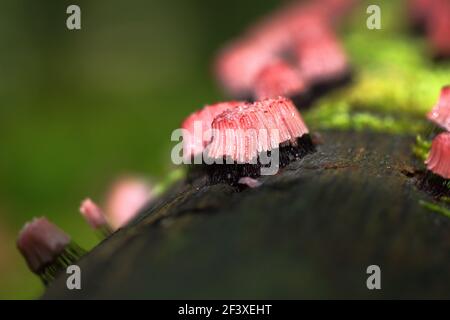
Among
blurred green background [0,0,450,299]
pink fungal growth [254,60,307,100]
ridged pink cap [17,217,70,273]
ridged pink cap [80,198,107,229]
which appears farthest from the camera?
blurred green background [0,0,450,299]

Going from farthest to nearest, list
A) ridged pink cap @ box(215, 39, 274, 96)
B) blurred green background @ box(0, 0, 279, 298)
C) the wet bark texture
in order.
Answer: blurred green background @ box(0, 0, 279, 298) < ridged pink cap @ box(215, 39, 274, 96) < the wet bark texture

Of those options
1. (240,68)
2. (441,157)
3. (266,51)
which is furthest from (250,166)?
(266,51)

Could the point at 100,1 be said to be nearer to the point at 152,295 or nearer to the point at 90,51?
the point at 90,51

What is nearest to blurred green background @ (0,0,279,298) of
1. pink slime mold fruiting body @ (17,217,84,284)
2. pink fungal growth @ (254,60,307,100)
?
pink fungal growth @ (254,60,307,100)

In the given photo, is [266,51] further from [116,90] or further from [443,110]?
[116,90]

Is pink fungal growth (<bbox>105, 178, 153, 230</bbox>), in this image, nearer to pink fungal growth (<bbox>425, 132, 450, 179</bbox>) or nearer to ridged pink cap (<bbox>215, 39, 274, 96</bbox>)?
ridged pink cap (<bbox>215, 39, 274, 96</bbox>)

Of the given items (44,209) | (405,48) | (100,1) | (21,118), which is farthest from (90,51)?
(405,48)

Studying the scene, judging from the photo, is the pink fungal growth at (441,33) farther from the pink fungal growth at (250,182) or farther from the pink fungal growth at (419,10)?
the pink fungal growth at (250,182)
